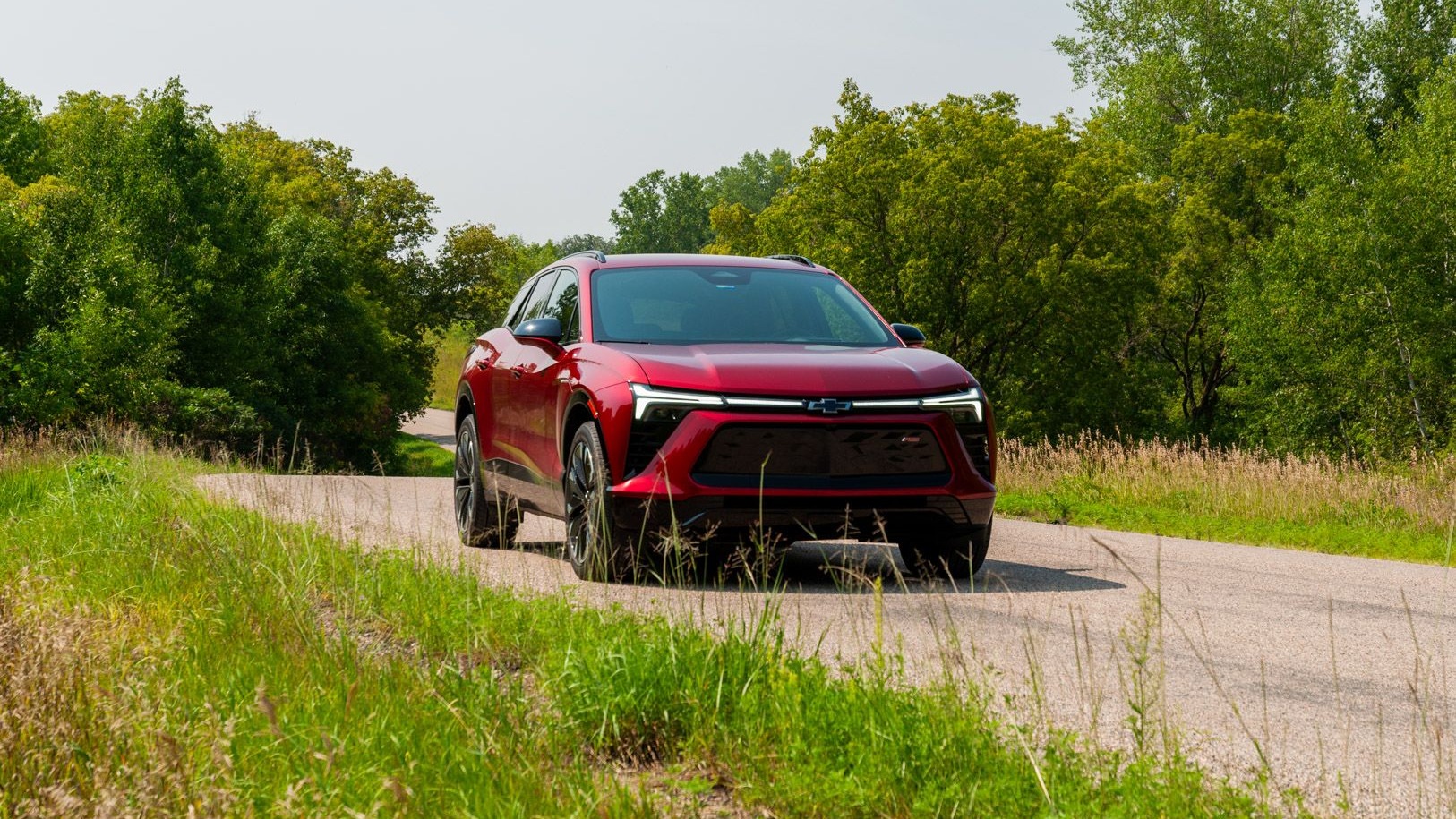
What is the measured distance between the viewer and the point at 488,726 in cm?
417

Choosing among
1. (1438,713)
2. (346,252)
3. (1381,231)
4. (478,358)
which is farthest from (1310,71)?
(1438,713)

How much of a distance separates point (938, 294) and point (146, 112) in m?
25.0

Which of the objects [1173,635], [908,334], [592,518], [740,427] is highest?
[908,334]

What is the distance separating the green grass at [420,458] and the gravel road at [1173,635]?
39876 millimetres

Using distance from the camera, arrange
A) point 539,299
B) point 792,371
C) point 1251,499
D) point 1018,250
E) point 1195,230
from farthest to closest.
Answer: point 1195,230 < point 1018,250 < point 1251,499 < point 539,299 < point 792,371

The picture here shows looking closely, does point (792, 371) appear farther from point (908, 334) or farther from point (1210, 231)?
point (1210, 231)

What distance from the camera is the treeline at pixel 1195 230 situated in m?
40.0

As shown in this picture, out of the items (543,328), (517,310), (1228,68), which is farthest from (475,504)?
(1228,68)

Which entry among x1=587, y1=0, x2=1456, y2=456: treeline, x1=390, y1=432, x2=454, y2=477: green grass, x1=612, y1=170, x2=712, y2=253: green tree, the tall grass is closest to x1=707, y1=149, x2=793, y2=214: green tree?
x1=612, y1=170, x2=712, y2=253: green tree

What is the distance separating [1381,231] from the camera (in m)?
39.5

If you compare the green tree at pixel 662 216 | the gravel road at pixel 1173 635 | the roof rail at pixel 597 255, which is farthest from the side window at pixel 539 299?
the green tree at pixel 662 216

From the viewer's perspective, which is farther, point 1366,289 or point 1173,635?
point 1366,289

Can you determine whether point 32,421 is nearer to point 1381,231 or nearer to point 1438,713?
point 1438,713

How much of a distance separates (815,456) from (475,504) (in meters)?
3.55
